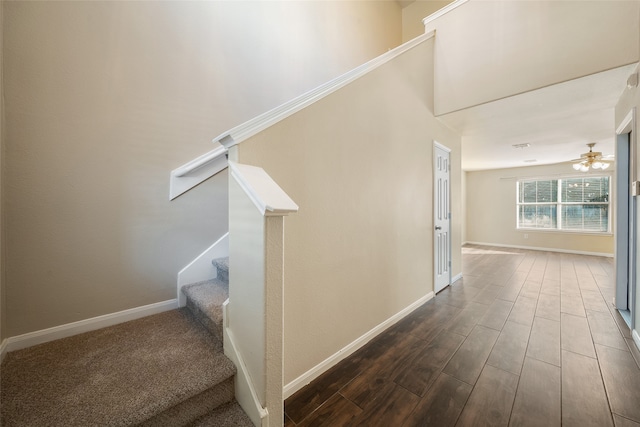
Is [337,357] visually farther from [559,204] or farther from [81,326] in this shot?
[559,204]

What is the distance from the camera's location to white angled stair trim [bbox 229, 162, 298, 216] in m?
1.04

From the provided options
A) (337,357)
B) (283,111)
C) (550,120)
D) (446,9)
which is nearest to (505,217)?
(550,120)

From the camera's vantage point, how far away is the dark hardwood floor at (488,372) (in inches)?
52.4

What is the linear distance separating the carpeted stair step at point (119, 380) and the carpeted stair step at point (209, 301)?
0.27 feet

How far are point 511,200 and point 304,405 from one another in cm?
785

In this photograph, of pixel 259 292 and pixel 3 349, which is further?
pixel 3 349

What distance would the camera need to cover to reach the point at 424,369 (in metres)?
1.69

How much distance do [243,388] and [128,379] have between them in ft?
1.79

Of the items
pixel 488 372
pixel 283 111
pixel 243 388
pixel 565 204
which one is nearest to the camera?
pixel 243 388

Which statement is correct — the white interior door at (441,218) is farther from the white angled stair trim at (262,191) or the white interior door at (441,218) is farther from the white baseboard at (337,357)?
the white angled stair trim at (262,191)

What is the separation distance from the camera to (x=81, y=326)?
5.11 ft

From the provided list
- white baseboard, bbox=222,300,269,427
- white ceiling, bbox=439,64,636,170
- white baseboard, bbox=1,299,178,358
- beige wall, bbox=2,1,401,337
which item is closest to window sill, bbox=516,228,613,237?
white ceiling, bbox=439,64,636,170

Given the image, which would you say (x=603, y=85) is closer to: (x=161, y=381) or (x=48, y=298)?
(x=161, y=381)

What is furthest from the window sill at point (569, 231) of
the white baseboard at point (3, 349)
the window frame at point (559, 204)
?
the white baseboard at point (3, 349)
